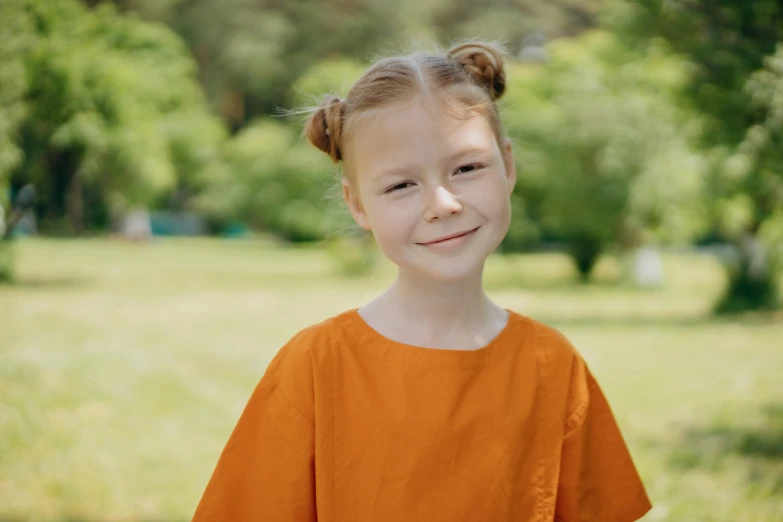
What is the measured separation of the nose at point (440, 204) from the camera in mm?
1320

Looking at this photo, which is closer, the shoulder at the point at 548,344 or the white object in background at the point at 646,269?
the shoulder at the point at 548,344

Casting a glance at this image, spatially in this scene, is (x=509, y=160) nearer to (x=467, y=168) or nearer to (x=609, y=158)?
(x=467, y=168)

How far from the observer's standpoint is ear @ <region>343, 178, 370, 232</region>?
Result: 1.51m

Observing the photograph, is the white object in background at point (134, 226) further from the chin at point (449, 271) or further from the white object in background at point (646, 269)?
the chin at point (449, 271)

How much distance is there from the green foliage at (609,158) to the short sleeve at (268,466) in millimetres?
12602

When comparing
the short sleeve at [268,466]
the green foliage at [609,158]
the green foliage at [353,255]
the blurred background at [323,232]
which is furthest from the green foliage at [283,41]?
the short sleeve at [268,466]

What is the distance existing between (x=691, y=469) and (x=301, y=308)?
7.41 metres

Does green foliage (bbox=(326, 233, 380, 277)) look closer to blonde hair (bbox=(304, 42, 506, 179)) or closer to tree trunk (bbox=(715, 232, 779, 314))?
tree trunk (bbox=(715, 232, 779, 314))

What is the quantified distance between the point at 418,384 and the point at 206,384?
4.93 m

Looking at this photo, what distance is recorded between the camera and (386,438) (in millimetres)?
1337

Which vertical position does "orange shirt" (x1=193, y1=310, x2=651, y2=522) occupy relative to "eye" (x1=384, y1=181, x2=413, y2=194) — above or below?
below

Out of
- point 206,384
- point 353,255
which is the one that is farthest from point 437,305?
point 353,255

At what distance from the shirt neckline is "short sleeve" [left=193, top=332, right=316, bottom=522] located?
0.15m

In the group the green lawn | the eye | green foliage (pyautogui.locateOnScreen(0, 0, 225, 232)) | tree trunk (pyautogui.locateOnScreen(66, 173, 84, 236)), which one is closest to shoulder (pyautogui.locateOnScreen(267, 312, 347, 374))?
the eye
